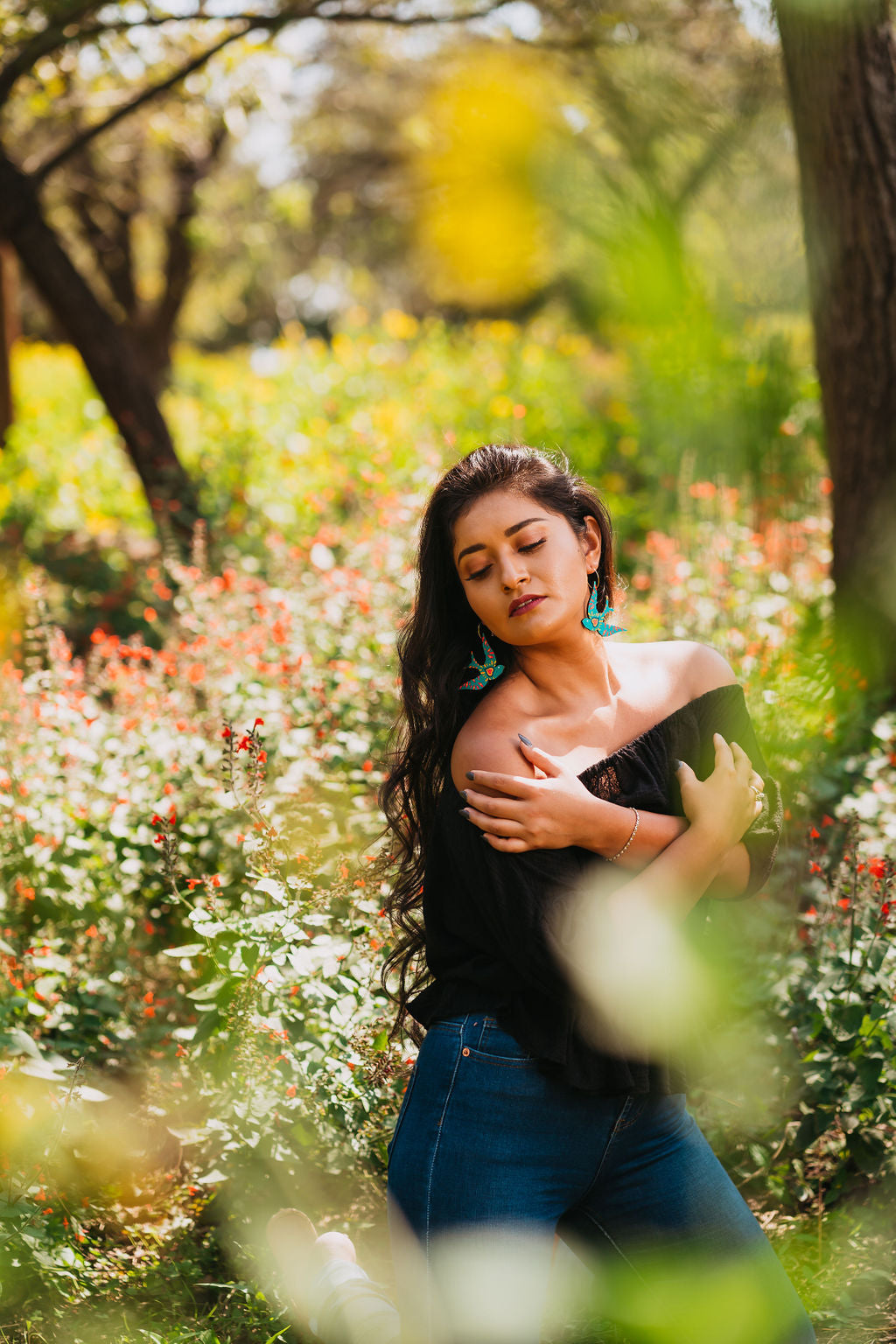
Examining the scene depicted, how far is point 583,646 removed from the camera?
1.80m

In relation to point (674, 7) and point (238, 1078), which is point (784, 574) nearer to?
point (238, 1078)

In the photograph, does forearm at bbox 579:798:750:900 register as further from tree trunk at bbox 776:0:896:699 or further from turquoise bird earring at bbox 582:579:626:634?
tree trunk at bbox 776:0:896:699

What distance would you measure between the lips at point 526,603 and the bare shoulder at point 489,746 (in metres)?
0.15

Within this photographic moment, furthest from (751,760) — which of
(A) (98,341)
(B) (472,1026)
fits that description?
(A) (98,341)

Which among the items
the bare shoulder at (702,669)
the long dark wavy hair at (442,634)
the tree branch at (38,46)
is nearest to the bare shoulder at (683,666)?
the bare shoulder at (702,669)

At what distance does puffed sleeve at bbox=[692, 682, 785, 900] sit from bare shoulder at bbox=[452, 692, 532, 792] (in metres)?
0.33

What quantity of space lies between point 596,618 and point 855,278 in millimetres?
2409

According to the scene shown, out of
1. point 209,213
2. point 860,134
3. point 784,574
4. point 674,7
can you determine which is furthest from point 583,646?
point 209,213

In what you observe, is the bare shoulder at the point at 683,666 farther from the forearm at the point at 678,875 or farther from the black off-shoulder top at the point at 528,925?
the forearm at the point at 678,875

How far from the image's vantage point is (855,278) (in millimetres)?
3633

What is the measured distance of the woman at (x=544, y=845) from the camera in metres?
1.53

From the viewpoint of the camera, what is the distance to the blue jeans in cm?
151

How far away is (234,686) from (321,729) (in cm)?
37

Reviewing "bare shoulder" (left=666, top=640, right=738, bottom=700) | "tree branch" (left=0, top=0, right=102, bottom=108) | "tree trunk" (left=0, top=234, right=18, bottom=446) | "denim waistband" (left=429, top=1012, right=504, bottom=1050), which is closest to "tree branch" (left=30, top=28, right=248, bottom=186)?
"tree branch" (left=0, top=0, right=102, bottom=108)
